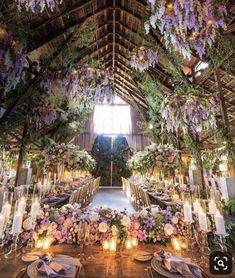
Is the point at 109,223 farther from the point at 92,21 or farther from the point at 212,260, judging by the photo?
the point at 92,21

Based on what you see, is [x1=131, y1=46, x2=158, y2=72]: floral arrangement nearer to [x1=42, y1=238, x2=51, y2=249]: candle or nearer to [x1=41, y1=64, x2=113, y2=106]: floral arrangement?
[x1=41, y1=64, x2=113, y2=106]: floral arrangement

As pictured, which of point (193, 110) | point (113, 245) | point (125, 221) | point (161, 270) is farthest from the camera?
point (193, 110)

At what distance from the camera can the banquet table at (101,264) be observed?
4.07 ft

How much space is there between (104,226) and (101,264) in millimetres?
377

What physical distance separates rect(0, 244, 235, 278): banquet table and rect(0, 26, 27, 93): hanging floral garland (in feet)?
12.6

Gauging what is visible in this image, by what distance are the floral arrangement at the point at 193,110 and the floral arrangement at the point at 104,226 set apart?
3.68 meters

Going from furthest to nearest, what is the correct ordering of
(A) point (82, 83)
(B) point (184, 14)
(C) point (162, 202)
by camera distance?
(A) point (82, 83)
(C) point (162, 202)
(B) point (184, 14)

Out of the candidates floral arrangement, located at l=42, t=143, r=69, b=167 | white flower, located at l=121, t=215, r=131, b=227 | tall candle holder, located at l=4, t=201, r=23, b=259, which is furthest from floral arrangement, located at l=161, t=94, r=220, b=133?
tall candle holder, located at l=4, t=201, r=23, b=259

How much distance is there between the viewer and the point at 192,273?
112 centimetres

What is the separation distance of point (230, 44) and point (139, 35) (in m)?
3.32

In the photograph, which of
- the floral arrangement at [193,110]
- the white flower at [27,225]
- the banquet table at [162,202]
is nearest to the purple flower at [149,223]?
the white flower at [27,225]

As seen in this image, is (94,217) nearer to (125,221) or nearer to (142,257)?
(125,221)

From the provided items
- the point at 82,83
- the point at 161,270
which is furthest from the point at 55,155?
the point at 161,270

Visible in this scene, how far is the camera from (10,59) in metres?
4.02
